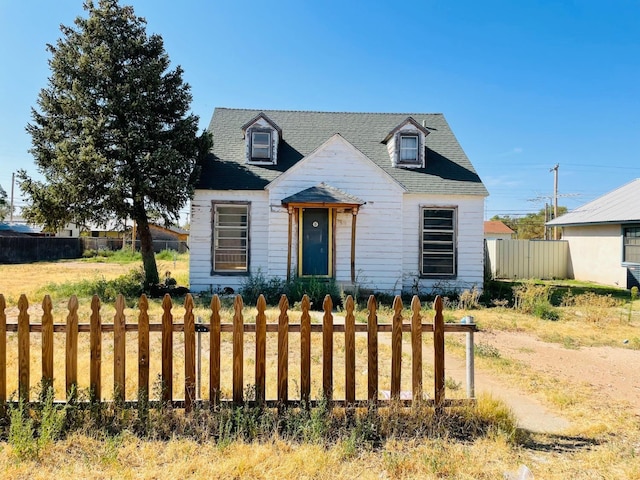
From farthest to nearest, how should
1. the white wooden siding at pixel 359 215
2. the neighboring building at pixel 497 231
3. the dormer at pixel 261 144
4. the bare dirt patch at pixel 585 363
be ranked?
the neighboring building at pixel 497 231 < the dormer at pixel 261 144 < the white wooden siding at pixel 359 215 < the bare dirt patch at pixel 585 363

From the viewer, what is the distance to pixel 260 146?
1370 centimetres

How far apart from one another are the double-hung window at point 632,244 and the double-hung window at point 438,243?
838 centimetres

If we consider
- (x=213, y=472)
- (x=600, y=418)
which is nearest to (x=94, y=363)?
(x=213, y=472)

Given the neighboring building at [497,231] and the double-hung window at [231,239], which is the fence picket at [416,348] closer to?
the double-hung window at [231,239]

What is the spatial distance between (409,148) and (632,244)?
33.2ft

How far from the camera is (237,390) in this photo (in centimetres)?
382

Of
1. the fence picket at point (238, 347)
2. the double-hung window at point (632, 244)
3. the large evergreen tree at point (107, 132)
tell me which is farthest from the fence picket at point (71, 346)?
the double-hung window at point (632, 244)

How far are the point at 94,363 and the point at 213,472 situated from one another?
165 centimetres

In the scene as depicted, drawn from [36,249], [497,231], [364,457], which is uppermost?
[497,231]

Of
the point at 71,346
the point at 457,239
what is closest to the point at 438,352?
the point at 71,346

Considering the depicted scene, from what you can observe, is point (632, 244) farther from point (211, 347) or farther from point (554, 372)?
point (211, 347)

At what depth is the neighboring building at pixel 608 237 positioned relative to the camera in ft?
52.5

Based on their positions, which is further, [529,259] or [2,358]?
[529,259]

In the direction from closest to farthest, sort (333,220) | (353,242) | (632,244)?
(353,242)
(333,220)
(632,244)
